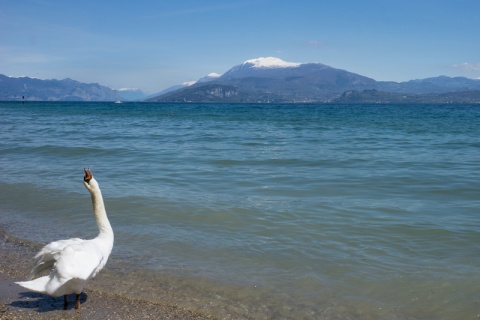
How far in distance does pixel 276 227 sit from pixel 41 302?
455 cm

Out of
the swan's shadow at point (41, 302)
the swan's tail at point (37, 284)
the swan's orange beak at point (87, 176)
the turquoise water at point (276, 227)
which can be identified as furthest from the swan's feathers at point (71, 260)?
the turquoise water at point (276, 227)

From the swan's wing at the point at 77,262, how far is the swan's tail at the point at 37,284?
0.16m

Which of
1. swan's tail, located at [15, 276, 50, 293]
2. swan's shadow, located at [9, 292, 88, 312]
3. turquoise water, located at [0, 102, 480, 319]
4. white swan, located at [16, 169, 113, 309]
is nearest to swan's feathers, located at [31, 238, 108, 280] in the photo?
white swan, located at [16, 169, 113, 309]

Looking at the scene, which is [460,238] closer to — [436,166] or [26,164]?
[436,166]

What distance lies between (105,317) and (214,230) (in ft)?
12.5

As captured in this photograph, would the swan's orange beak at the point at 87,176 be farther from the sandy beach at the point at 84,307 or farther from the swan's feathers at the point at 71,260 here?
the sandy beach at the point at 84,307

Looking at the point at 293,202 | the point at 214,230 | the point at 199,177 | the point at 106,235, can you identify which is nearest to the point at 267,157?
the point at 199,177

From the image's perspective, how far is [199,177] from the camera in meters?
14.5

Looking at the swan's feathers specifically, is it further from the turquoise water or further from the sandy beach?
the turquoise water

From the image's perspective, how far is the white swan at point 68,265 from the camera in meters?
4.95

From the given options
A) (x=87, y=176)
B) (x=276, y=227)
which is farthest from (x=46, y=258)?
(x=276, y=227)

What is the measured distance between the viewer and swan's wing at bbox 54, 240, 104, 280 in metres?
4.95

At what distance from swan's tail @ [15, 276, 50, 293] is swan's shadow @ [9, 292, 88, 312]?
0.58m

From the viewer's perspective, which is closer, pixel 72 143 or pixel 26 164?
pixel 26 164
